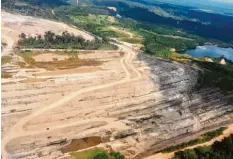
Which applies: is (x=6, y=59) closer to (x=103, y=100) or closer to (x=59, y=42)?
(x=59, y=42)

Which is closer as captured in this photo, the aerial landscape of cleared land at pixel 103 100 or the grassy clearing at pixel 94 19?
the aerial landscape of cleared land at pixel 103 100

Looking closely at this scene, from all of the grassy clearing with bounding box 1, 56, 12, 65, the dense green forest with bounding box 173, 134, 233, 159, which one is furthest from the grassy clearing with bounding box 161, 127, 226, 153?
the grassy clearing with bounding box 1, 56, 12, 65

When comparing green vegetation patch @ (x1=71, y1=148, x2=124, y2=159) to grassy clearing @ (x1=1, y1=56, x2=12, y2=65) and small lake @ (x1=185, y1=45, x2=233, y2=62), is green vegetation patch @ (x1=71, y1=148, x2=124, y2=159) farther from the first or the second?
small lake @ (x1=185, y1=45, x2=233, y2=62)

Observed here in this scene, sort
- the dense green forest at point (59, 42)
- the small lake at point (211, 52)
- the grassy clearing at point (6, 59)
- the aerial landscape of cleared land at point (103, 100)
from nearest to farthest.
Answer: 1. the aerial landscape of cleared land at point (103, 100)
2. the grassy clearing at point (6, 59)
3. the dense green forest at point (59, 42)
4. the small lake at point (211, 52)

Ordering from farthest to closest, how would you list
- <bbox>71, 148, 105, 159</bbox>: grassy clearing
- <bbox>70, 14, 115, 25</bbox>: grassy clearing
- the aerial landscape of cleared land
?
1. <bbox>70, 14, 115, 25</bbox>: grassy clearing
2. the aerial landscape of cleared land
3. <bbox>71, 148, 105, 159</bbox>: grassy clearing

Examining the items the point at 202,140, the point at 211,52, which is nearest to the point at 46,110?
the point at 202,140

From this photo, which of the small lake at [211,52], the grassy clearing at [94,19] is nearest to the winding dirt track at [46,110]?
the small lake at [211,52]

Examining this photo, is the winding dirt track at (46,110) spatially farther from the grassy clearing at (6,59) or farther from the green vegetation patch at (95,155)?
the grassy clearing at (6,59)
